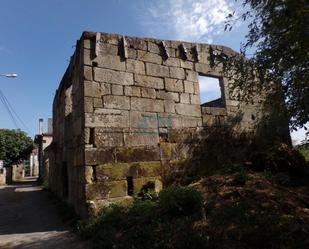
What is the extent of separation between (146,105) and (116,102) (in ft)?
2.56

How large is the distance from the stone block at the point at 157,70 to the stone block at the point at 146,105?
0.70 metres

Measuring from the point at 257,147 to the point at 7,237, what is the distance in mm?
6634

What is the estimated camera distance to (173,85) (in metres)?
7.73

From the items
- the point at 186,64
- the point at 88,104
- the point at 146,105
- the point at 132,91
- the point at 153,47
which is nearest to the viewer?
the point at 88,104

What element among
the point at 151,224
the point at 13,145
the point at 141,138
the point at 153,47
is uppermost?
the point at 153,47

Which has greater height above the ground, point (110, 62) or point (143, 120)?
point (110, 62)

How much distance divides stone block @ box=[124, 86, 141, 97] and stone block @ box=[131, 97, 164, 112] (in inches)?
4.0

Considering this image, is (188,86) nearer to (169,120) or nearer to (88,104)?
(169,120)

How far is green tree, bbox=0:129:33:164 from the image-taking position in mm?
24500

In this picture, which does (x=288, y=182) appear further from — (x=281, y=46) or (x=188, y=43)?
(x=188, y=43)

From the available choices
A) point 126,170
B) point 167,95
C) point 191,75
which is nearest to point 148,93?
point 167,95

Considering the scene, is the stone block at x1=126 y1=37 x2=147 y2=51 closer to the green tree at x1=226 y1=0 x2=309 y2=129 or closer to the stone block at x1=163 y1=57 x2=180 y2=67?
the stone block at x1=163 y1=57 x2=180 y2=67

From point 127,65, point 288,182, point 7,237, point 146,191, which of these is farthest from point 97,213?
point 288,182

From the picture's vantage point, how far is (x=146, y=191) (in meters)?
6.65
